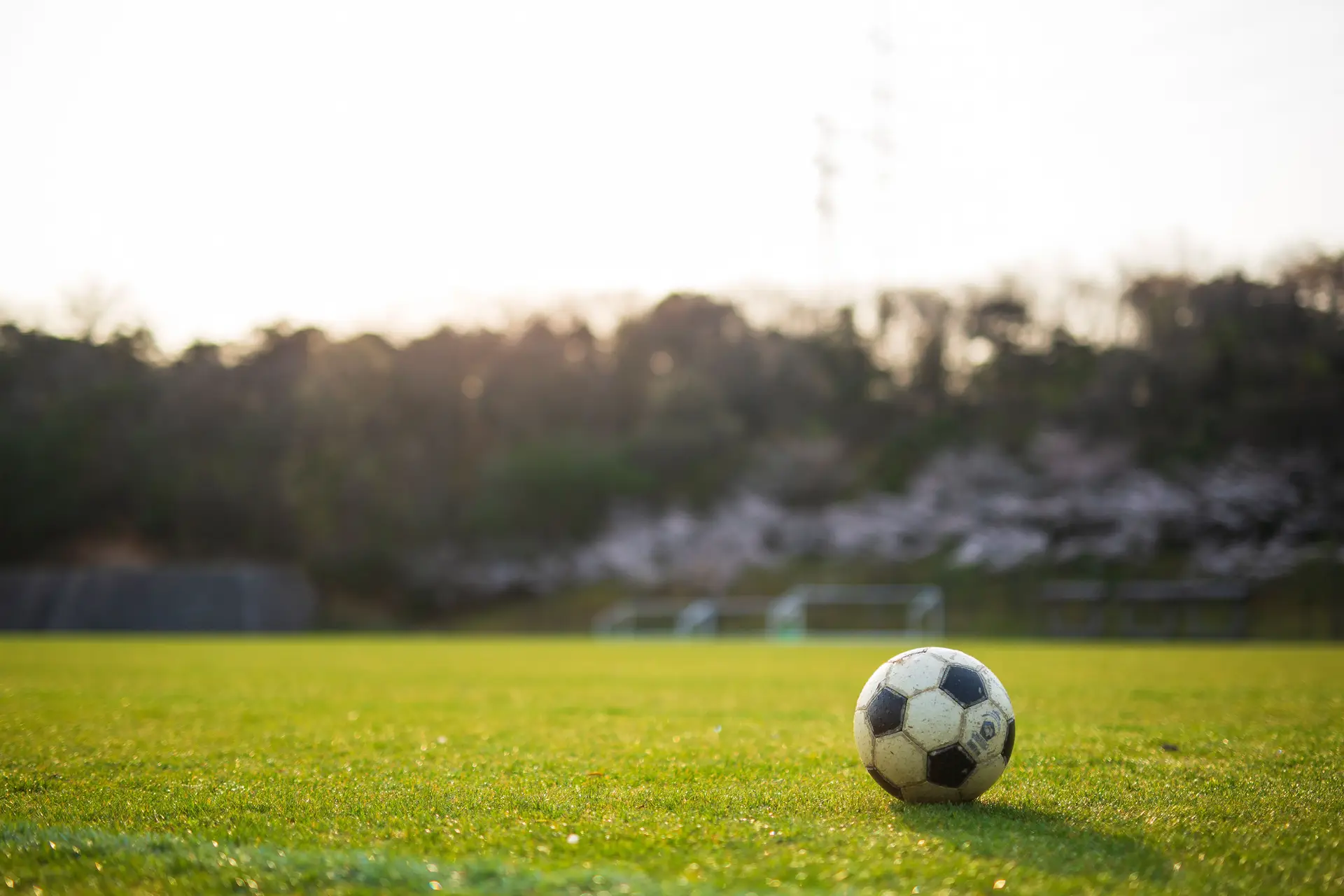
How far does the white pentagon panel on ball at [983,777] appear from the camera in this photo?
4.98m

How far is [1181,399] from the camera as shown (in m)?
49.0

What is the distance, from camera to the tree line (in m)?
55.7

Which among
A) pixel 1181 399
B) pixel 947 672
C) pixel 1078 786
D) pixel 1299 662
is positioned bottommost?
pixel 1299 662

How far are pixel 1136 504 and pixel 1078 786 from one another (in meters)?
43.8

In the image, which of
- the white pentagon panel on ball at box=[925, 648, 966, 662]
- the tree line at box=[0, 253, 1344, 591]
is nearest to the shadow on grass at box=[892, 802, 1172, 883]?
the white pentagon panel on ball at box=[925, 648, 966, 662]

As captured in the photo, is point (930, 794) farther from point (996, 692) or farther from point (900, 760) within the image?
point (996, 692)

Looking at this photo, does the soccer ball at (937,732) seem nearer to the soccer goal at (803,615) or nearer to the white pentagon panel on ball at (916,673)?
the white pentagon panel on ball at (916,673)

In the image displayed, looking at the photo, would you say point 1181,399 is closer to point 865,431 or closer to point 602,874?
point 865,431

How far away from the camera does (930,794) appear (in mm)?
5047

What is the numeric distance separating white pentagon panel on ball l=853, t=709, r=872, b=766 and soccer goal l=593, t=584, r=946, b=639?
35.6 meters

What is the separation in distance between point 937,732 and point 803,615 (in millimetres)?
42011

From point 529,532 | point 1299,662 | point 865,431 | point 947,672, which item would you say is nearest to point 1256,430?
point 865,431

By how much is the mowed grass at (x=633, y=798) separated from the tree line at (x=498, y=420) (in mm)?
44803

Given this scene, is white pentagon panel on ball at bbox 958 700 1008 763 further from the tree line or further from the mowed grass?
the tree line
